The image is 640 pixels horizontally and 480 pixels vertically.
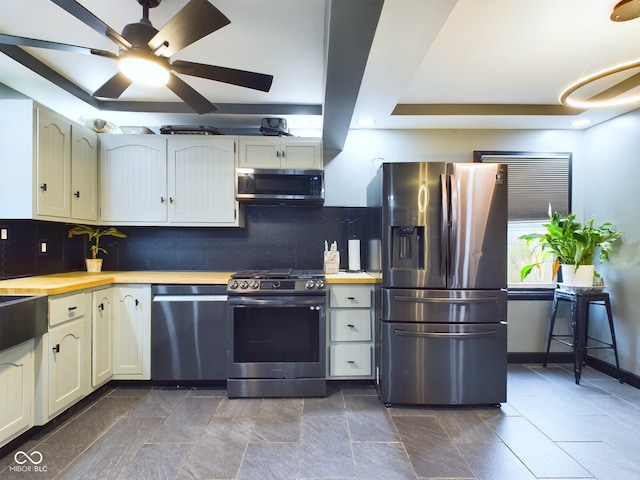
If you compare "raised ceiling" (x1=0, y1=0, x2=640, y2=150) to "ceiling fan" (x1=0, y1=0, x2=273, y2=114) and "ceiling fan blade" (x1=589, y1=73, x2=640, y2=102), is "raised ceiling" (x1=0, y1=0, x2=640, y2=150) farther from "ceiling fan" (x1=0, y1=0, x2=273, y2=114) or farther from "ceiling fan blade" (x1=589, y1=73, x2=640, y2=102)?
"ceiling fan" (x1=0, y1=0, x2=273, y2=114)

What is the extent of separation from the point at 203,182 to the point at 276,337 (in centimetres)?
161

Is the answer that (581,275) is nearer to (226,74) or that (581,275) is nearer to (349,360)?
(349,360)

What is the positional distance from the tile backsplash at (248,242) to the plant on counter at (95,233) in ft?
0.22

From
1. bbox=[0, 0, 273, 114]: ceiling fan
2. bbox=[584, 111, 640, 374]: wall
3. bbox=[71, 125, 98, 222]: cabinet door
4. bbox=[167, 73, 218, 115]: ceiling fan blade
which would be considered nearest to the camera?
bbox=[0, 0, 273, 114]: ceiling fan

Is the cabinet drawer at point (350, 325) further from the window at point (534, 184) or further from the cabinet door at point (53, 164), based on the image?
the cabinet door at point (53, 164)

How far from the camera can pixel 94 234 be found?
3.17 metres

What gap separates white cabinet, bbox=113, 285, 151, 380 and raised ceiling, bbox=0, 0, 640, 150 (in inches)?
67.7

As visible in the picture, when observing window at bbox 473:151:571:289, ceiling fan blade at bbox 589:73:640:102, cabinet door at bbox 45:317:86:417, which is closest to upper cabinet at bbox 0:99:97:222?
cabinet door at bbox 45:317:86:417

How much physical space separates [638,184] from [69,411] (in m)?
4.94

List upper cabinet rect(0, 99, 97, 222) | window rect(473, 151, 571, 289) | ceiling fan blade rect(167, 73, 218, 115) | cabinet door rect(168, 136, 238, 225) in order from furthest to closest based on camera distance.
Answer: window rect(473, 151, 571, 289)
cabinet door rect(168, 136, 238, 225)
upper cabinet rect(0, 99, 97, 222)
ceiling fan blade rect(167, 73, 218, 115)

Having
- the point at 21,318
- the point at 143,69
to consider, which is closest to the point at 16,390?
the point at 21,318

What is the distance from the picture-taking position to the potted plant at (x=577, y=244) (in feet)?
9.71

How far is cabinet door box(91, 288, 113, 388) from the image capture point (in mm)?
2500

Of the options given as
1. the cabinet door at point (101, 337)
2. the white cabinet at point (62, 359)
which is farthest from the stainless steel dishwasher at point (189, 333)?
the white cabinet at point (62, 359)
